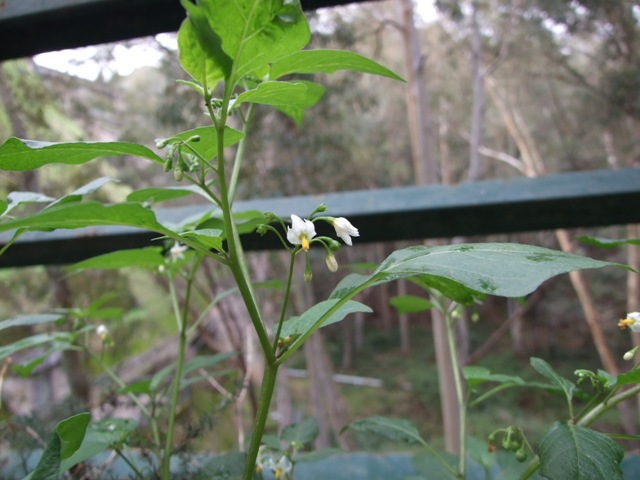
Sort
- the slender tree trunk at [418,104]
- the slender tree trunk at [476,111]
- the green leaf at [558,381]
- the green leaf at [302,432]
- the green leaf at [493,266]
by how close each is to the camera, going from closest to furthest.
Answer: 1. the green leaf at [493,266]
2. the green leaf at [558,381]
3. the green leaf at [302,432]
4. the slender tree trunk at [418,104]
5. the slender tree trunk at [476,111]

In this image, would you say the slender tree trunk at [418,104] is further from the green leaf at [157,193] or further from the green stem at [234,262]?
the green stem at [234,262]

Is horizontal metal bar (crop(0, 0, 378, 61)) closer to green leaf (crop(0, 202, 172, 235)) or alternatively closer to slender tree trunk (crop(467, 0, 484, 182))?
green leaf (crop(0, 202, 172, 235))

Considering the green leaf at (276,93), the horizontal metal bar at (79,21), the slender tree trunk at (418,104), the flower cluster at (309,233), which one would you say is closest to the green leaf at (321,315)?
the flower cluster at (309,233)

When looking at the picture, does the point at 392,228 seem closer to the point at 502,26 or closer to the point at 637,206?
the point at 637,206

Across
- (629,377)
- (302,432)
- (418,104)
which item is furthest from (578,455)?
(418,104)

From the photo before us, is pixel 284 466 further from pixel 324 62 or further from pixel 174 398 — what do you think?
pixel 324 62
